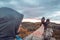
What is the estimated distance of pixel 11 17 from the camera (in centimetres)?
282

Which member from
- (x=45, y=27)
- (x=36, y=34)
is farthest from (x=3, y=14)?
(x=45, y=27)

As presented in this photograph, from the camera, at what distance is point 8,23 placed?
111 inches

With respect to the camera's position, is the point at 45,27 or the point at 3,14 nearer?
the point at 3,14

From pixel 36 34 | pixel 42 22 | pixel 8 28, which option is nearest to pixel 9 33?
pixel 8 28

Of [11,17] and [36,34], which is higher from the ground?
[11,17]

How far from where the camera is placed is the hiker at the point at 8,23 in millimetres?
2818

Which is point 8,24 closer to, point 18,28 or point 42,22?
point 18,28

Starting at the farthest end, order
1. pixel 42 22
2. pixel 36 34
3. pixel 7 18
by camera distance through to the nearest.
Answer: pixel 42 22
pixel 36 34
pixel 7 18

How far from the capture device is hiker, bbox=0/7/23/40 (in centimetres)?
282

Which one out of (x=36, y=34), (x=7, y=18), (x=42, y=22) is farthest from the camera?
(x=42, y=22)

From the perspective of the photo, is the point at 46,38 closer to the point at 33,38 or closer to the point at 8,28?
the point at 33,38

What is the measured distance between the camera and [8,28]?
112 inches

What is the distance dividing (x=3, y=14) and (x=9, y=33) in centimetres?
24

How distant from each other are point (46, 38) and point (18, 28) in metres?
0.73
